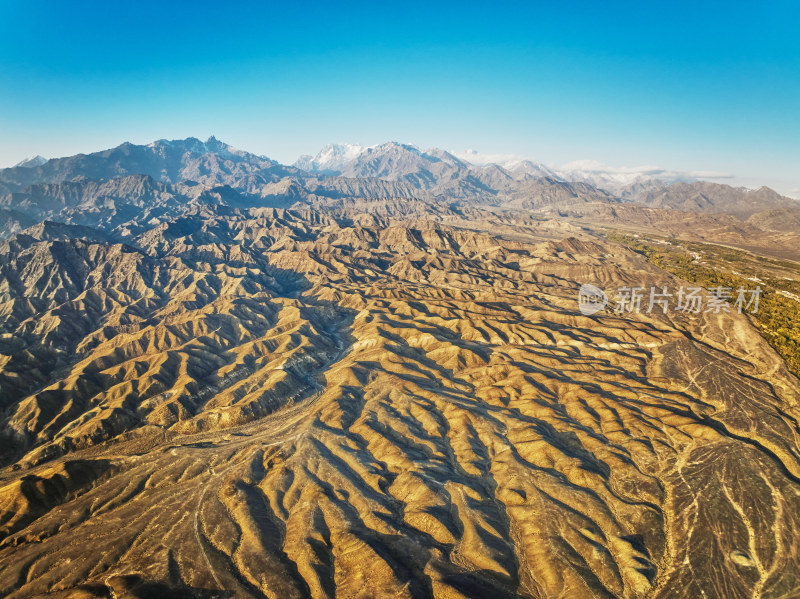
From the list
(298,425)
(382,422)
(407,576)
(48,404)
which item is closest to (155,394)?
(48,404)

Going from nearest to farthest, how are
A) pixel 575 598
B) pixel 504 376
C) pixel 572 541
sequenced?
pixel 575 598 → pixel 572 541 → pixel 504 376

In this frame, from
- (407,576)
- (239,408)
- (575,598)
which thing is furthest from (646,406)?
(239,408)

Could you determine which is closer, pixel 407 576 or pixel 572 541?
pixel 407 576

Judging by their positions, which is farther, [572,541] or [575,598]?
[572,541]

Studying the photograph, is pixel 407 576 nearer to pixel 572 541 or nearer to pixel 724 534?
pixel 572 541

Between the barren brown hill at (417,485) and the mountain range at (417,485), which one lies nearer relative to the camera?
the mountain range at (417,485)

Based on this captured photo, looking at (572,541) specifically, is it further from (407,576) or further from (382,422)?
(382,422)

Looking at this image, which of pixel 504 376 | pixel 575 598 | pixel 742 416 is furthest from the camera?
pixel 504 376

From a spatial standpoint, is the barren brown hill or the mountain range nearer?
the mountain range

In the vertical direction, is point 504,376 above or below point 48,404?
above
